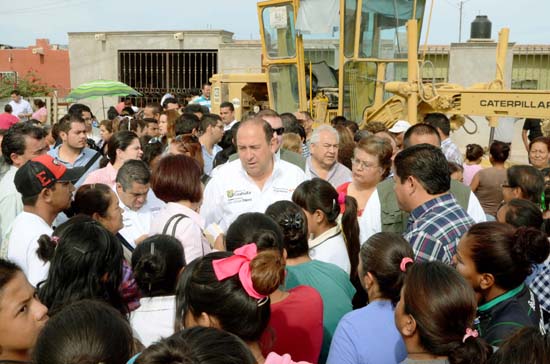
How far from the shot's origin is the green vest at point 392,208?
4711 millimetres

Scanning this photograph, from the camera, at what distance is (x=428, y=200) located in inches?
146

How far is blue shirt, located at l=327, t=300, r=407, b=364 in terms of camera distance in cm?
279

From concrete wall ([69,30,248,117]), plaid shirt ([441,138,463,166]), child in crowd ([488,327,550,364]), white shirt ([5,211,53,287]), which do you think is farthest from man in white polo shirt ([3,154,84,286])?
concrete wall ([69,30,248,117])

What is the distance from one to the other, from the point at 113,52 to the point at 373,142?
68.9 ft

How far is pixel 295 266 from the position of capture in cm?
342

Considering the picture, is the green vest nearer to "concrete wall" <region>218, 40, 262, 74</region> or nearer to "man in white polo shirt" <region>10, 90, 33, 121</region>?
"man in white polo shirt" <region>10, 90, 33, 121</region>

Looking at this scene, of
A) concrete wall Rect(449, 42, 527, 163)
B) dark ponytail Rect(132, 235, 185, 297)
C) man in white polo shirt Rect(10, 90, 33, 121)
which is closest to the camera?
dark ponytail Rect(132, 235, 185, 297)

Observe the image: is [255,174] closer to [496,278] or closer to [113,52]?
[496,278]

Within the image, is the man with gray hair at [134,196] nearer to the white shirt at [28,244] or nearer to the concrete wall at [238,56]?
the white shirt at [28,244]

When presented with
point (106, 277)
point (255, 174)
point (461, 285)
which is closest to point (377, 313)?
point (461, 285)

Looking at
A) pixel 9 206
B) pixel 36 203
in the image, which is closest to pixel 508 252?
pixel 36 203

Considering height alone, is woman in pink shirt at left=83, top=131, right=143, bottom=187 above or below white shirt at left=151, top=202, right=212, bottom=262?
above

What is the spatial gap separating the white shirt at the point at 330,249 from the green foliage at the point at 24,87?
23324mm

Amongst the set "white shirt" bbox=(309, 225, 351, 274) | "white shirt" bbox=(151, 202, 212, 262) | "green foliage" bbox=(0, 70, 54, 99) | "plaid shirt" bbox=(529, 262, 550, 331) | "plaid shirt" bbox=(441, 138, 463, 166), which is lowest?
"plaid shirt" bbox=(529, 262, 550, 331)
